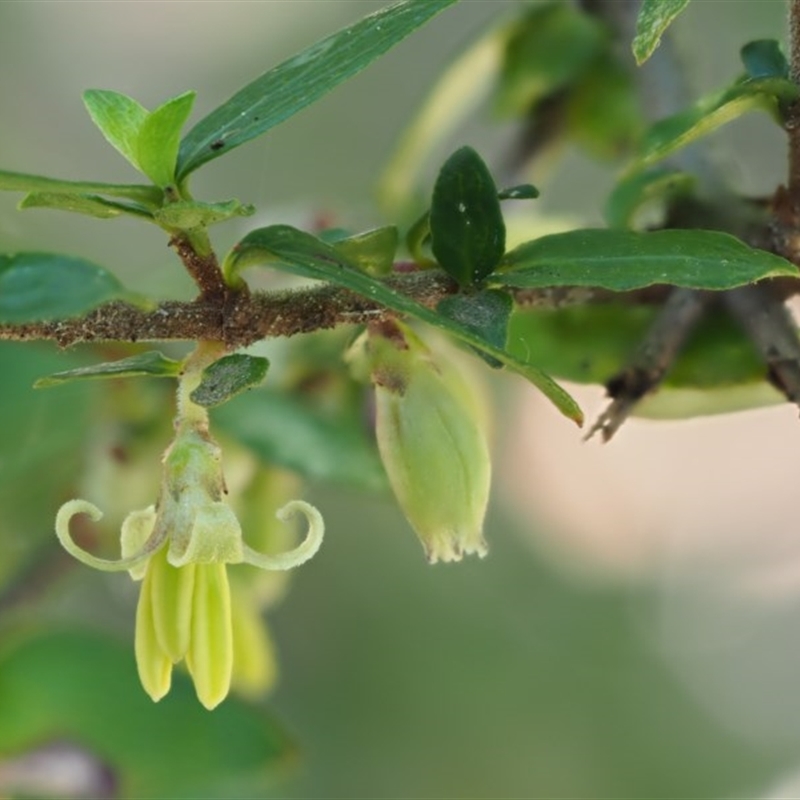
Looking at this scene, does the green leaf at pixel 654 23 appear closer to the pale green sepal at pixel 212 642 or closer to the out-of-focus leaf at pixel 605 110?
the pale green sepal at pixel 212 642

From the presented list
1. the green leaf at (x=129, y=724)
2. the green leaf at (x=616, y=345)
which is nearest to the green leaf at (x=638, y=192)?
the green leaf at (x=616, y=345)

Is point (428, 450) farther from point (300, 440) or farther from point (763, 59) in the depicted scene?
point (300, 440)

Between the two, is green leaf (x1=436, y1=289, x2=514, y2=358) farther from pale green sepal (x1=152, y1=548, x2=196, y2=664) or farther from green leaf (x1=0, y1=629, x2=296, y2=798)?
green leaf (x1=0, y1=629, x2=296, y2=798)

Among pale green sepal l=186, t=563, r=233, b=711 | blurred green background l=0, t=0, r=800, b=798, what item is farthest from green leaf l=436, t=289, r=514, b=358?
blurred green background l=0, t=0, r=800, b=798

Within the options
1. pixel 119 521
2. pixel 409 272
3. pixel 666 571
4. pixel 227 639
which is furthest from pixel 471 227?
pixel 666 571

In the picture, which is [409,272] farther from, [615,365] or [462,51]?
[462,51]
